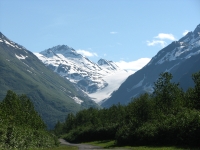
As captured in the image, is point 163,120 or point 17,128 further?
point 163,120

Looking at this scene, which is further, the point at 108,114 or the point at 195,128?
the point at 108,114

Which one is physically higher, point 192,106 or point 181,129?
point 192,106

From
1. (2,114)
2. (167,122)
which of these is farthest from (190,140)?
(2,114)

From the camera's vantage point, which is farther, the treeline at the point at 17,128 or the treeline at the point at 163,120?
the treeline at the point at 17,128

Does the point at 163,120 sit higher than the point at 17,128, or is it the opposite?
the point at 163,120

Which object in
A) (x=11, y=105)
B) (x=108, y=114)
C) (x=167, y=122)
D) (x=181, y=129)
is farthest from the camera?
(x=108, y=114)

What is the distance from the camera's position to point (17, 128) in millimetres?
70000

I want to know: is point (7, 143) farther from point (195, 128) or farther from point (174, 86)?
point (174, 86)

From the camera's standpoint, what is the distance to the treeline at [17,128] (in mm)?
61131

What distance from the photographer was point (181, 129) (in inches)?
2254

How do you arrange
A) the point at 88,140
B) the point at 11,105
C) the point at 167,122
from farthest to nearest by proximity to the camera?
the point at 88,140
the point at 11,105
the point at 167,122

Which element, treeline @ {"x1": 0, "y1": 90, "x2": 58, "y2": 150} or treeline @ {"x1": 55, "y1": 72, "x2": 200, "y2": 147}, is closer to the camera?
treeline @ {"x1": 55, "y1": 72, "x2": 200, "y2": 147}

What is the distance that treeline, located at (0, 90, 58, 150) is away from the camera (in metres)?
61.1

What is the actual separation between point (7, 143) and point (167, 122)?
3110cm
